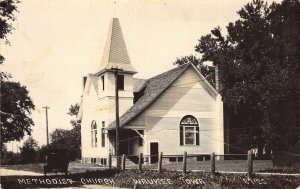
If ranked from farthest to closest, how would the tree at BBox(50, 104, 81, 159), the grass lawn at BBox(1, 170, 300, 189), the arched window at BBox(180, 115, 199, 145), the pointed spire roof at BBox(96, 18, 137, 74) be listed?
the tree at BBox(50, 104, 81, 159)
the pointed spire roof at BBox(96, 18, 137, 74)
the arched window at BBox(180, 115, 199, 145)
the grass lawn at BBox(1, 170, 300, 189)

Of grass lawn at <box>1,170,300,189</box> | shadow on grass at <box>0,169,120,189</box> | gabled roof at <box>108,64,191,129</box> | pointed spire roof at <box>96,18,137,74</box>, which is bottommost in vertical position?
shadow on grass at <box>0,169,120,189</box>

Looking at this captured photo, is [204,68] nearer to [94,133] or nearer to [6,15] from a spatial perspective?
[94,133]

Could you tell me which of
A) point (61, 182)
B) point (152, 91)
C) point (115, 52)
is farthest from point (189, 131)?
point (61, 182)

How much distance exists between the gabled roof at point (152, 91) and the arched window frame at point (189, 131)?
3086mm

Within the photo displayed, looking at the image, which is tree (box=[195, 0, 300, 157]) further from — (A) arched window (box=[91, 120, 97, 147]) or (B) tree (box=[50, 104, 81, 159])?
(B) tree (box=[50, 104, 81, 159])

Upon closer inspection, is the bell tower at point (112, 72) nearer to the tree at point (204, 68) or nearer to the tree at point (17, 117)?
the tree at point (204, 68)

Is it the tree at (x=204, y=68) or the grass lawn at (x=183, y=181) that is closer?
the grass lawn at (x=183, y=181)

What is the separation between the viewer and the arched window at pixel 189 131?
1373 inches

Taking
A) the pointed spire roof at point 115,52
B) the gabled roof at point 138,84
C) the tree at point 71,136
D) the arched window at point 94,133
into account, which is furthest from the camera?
the tree at point 71,136

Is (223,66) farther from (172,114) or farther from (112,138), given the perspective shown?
(112,138)

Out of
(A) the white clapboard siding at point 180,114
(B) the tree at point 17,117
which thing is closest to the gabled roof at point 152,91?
(A) the white clapboard siding at point 180,114

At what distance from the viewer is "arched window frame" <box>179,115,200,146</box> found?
3488 cm

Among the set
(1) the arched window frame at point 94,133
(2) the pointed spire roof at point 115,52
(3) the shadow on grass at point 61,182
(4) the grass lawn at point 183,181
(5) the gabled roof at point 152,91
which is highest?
(2) the pointed spire roof at point 115,52

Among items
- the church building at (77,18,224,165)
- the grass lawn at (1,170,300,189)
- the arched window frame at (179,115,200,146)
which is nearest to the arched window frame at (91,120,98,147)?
the church building at (77,18,224,165)
